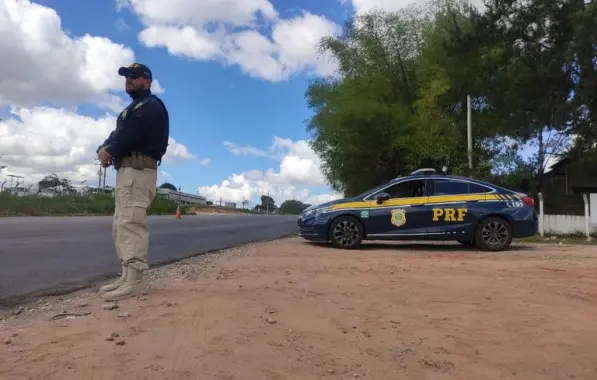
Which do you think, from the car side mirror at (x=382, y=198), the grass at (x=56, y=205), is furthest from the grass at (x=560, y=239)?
the grass at (x=56, y=205)

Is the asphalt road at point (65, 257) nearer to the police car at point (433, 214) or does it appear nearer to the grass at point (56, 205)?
the police car at point (433, 214)

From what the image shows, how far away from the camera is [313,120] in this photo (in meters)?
29.6

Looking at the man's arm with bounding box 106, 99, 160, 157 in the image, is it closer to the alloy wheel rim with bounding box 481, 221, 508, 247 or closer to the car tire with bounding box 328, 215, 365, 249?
the car tire with bounding box 328, 215, 365, 249

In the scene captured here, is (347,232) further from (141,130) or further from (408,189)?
Answer: (141,130)

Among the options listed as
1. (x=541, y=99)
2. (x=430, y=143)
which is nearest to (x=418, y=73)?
(x=430, y=143)

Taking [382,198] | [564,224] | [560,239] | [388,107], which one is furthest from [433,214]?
[388,107]

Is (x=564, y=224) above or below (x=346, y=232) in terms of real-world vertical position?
above

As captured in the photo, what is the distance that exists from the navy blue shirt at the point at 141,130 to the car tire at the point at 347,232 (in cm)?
680

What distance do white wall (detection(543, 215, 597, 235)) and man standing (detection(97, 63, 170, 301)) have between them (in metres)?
15.3

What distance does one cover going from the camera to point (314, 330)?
3.95 metres

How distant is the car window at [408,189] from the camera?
450 inches

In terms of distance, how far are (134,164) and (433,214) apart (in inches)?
301

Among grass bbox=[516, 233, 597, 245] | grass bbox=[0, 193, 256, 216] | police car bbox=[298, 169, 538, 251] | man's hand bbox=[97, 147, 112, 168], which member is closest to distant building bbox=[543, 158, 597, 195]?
grass bbox=[516, 233, 597, 245]

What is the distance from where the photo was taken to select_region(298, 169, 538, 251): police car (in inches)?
441
